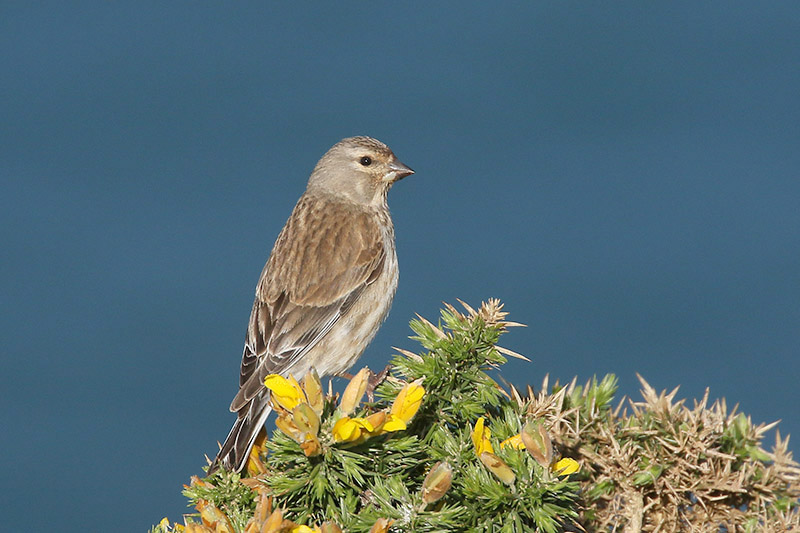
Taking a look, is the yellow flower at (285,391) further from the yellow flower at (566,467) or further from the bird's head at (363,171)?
the bird's head at (363,171)

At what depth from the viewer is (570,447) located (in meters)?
2.33

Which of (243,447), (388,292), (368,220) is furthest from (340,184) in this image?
(243,447)

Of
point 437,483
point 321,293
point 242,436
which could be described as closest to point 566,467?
point 437,483

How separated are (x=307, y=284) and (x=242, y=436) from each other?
1.20m

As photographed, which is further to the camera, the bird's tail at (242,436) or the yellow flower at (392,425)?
the bird's tail at (242,436)

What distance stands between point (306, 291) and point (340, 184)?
0.84 m

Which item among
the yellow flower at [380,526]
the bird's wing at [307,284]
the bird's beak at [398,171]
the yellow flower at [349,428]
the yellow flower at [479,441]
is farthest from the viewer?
the bird's beak at [398,171]

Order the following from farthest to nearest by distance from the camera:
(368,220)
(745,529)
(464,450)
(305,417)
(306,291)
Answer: (368,220), (306,291), (745,529), (464,450), (305,417)

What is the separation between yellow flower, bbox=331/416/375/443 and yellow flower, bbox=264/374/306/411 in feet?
0.30

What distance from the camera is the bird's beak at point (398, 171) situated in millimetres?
4476

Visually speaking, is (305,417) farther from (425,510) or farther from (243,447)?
A: (243,447)

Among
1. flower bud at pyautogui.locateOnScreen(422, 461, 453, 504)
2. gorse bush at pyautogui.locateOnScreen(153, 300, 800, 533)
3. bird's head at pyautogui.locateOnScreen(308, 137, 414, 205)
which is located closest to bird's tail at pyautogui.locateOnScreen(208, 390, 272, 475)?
gorse bush at pyautogui.locateOnScreen(153, 300, 800, 533)

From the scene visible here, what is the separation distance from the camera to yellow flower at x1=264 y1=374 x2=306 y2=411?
183cm

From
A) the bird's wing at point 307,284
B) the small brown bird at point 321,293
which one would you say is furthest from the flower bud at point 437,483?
the bird's wing at point 307,284
